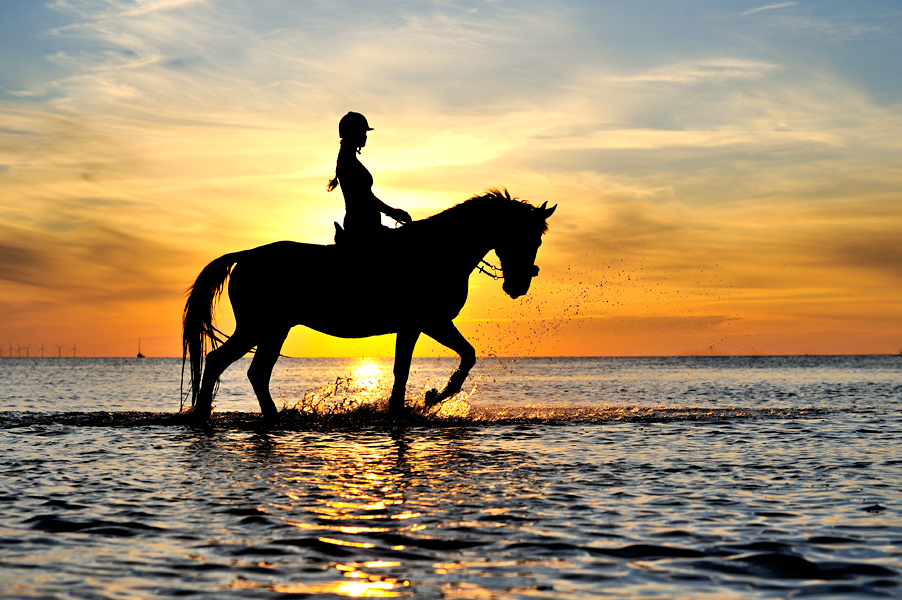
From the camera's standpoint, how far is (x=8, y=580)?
407cm

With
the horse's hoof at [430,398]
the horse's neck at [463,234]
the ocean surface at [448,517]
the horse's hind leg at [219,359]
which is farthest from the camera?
the horse's hoof at [430,398]

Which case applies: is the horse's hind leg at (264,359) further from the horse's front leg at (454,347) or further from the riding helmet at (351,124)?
the riding helmet at (351,124)

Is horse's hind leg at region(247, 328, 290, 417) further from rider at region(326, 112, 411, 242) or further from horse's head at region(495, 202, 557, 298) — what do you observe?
horse's head at region(495, 202, 557, 298)

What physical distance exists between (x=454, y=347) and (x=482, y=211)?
2229mm

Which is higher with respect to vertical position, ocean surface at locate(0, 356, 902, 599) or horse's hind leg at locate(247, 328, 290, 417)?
horse's hind leg at locate(247, 328, 290, 417)

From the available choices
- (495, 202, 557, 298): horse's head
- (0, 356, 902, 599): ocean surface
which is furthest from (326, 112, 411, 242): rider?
(0, 356, 902, 599): ocean surface

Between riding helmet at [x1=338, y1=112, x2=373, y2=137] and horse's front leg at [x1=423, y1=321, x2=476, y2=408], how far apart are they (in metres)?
3.32

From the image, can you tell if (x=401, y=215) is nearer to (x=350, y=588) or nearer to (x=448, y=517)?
(x=448, y=517)

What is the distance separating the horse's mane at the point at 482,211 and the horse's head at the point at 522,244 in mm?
16

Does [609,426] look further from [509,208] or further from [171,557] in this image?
[171,557]

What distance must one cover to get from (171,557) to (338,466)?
3345 mm

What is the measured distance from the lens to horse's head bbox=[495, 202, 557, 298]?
12.0m

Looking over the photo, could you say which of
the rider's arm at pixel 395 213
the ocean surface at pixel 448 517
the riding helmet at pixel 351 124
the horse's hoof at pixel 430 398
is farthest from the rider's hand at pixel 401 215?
the ocean surface at pixel 448 517

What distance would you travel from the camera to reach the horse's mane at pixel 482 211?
11.9 metres
